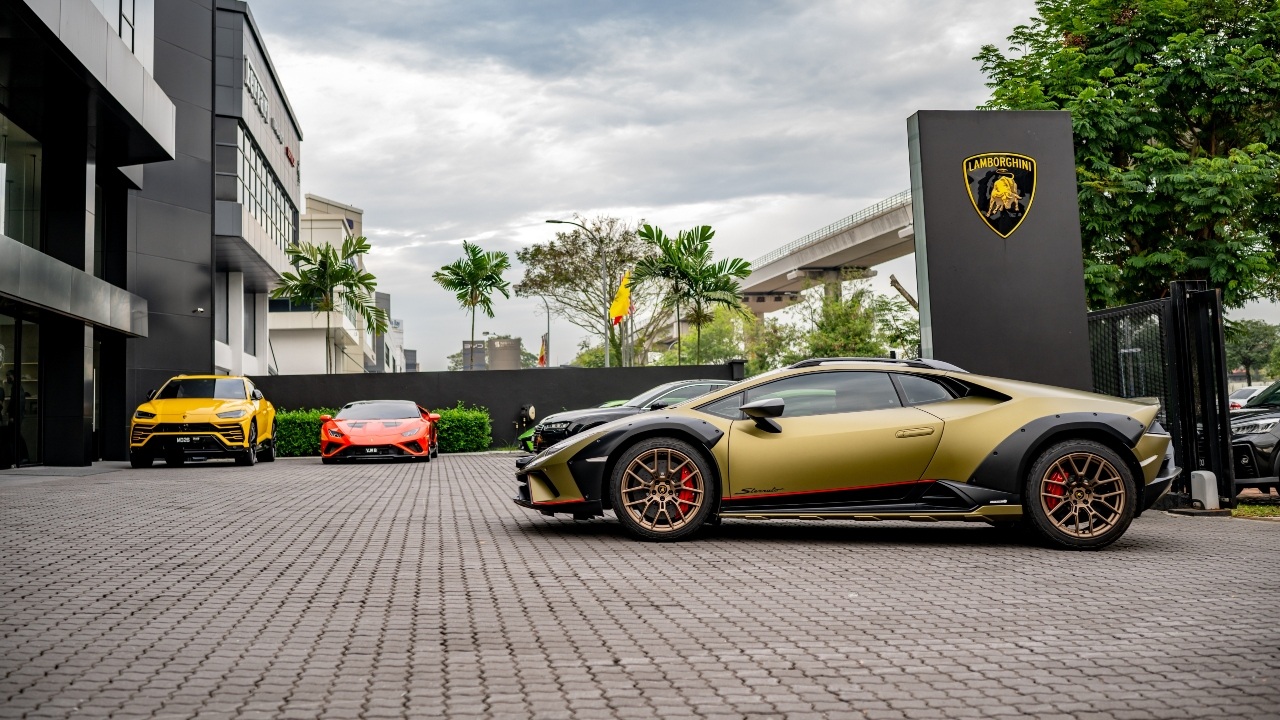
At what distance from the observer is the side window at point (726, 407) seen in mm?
8477

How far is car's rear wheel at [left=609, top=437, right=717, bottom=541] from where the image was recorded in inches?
327

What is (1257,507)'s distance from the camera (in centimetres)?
1140

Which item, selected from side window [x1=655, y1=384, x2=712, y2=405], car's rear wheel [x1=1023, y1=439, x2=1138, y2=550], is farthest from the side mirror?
side window [x1=655, y1=384, x2=712, y2=405]

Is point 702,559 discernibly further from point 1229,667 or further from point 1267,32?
point 1267,32

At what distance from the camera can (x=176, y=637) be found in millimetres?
5062

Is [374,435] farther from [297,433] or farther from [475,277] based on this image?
[475,277]

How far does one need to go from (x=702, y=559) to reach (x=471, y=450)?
22881 mm

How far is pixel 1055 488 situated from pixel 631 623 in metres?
4.03

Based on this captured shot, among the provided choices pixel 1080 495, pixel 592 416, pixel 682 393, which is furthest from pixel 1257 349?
pixel 1080 495

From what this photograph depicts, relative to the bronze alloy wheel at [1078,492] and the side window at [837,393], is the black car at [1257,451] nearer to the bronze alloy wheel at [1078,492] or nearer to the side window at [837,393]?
the bronze alloy wheel at [1078,492]

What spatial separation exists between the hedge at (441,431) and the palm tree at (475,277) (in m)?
10.0

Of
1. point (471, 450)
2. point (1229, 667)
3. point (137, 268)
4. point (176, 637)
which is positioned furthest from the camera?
point (471, 450)

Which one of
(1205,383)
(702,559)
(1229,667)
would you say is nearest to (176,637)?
(702,559)

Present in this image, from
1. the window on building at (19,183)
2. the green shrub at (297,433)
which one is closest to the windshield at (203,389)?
the window on building at (19,183)
